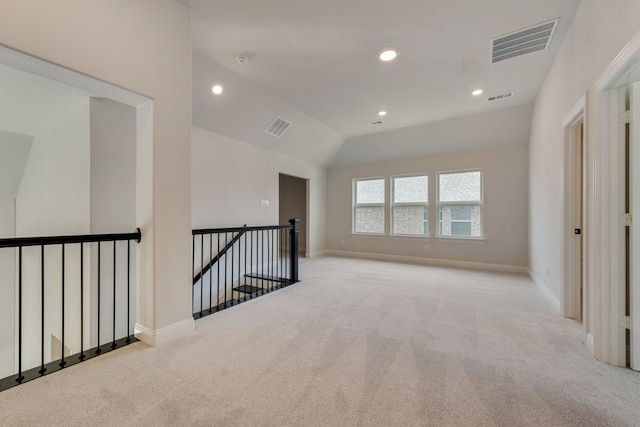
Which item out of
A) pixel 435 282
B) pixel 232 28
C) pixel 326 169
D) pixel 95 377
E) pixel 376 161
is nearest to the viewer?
pixel 95 377

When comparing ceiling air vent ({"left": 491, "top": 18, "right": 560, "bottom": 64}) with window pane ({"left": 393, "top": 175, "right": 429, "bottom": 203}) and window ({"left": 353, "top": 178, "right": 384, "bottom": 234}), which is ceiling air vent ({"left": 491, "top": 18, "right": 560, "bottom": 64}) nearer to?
window pane ({"left": 393, "top": 175, "right": 429, "bottom": 203})

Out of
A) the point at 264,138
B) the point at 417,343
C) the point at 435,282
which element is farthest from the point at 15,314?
the point at 435,282

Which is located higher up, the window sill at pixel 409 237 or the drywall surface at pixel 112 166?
the drywall surface at pixel 112 166

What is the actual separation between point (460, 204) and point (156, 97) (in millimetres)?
5580

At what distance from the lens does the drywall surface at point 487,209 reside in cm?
501

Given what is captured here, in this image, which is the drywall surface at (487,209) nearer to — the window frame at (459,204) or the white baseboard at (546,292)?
the window frame at (459,204)

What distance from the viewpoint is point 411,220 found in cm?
614

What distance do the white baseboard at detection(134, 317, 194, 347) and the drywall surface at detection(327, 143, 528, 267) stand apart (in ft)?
16.1

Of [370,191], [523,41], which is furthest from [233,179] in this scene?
[523,41]

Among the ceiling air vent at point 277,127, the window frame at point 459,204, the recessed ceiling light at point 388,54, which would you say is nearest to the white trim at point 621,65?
the recessed ceiling light at point 388,54

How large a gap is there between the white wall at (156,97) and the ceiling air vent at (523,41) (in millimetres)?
3150

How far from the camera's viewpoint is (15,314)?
15.0 feet

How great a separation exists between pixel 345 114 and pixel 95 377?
184 inches

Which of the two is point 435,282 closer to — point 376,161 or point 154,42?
point 376,161
